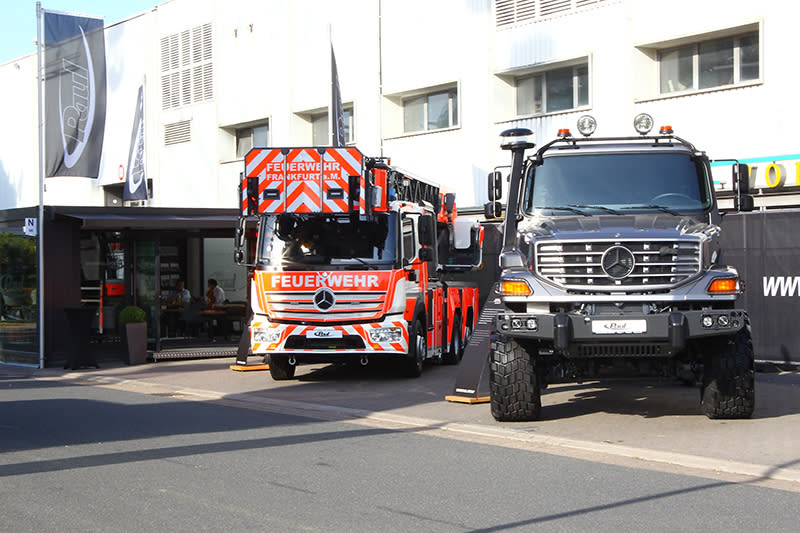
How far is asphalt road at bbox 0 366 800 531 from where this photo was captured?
20.1 ft

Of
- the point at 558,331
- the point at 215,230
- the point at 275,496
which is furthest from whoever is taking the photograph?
the point at 215,230

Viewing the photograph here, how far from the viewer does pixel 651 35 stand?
19.0 meters

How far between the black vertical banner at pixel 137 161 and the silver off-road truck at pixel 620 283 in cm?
1470

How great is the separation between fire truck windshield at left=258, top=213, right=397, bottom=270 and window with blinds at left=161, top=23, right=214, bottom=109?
1681 centimetres

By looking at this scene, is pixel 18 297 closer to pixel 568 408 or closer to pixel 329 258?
pixel 329 258

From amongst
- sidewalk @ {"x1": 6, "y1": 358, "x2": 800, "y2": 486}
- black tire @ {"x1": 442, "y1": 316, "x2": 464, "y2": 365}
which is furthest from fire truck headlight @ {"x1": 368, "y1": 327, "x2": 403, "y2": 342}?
black tire @ {"x1": 442, "y1": 316, "x2": 464, "y2": 365}

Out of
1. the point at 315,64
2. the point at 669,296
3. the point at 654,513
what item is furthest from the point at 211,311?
the point at 654,513

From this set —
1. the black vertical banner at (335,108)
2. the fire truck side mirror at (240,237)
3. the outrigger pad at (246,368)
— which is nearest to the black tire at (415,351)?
the fire truck side mirror at (240,237)

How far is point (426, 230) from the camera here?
1522cm

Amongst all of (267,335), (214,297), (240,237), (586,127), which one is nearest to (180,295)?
(214,297)

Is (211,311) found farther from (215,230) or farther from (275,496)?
(275,496)

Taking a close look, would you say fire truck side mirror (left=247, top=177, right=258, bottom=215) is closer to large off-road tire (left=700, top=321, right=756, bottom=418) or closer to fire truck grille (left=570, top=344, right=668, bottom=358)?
fire truck grille (left=570, top=344, right=668, bottom=358)

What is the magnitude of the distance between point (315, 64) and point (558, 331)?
60.9ft

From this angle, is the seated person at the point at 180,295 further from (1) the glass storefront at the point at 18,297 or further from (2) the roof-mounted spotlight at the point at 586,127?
(2) the roof-mounted spotlight at the point at 586,127
